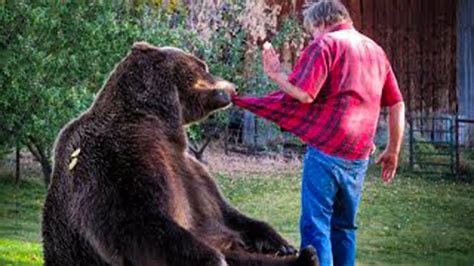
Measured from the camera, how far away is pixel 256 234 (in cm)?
313

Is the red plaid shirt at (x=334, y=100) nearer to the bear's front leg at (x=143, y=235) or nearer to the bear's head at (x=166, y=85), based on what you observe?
the bear's head at (x=166, y=85)

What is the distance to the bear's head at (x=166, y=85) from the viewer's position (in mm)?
2963

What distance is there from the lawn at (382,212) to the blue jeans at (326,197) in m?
5.61

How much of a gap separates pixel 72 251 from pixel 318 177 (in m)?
1.04

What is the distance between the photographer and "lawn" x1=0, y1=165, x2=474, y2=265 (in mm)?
9930

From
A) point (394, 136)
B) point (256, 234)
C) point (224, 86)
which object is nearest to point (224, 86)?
point (224, 86)

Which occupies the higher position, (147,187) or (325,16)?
(325,16)

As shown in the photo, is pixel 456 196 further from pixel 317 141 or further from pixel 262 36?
pixel 317 141

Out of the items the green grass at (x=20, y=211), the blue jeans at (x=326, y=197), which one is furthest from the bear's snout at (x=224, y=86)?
the green grass at (x=20, y=211)

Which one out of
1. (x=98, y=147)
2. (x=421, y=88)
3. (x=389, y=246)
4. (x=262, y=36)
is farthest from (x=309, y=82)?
(x=421, y=88)

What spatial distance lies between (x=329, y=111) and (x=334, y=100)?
0.13 feet

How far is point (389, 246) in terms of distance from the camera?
10.1 metres

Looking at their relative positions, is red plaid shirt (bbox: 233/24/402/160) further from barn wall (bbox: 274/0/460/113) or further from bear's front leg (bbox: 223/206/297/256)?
barn wall (bbox: 274/0/460/113)

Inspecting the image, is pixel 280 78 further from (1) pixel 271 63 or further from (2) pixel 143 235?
(2) pixel 143 235
